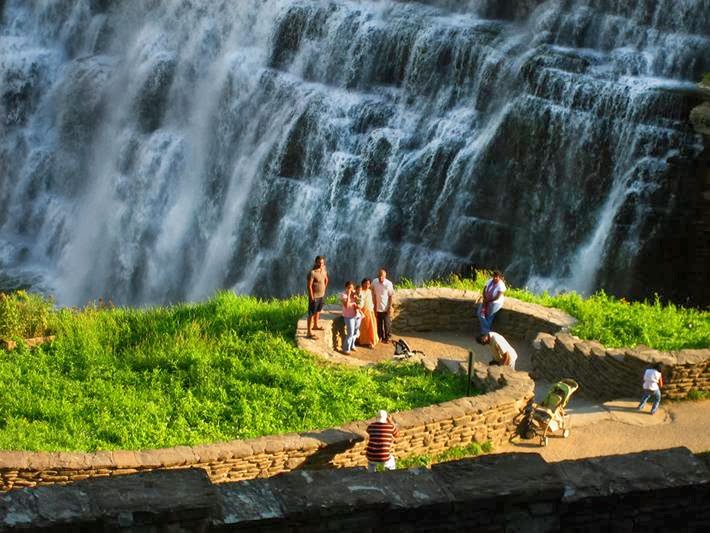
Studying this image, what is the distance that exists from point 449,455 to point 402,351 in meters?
3.02

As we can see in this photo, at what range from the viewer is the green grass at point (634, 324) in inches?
586

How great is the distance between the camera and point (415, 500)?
5.32 m

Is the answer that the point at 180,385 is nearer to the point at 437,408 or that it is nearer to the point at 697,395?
the point at 437,408

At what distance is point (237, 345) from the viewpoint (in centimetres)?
1479

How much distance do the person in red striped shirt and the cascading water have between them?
10365mm

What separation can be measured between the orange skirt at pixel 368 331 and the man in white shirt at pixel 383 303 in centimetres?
15

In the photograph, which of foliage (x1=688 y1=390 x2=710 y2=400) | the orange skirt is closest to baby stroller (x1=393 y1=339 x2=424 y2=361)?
the orange skirt

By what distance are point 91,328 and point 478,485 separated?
34.5 ft

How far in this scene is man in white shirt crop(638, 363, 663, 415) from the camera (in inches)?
527

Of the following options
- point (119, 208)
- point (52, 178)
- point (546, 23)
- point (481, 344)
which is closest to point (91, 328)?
point (481, 344)

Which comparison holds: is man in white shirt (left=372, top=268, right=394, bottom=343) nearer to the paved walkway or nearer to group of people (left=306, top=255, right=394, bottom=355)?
group of people (left=306, top=255, right=394, bottom=355)

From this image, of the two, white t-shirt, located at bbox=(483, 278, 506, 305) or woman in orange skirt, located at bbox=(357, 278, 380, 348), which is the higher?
white t-shirt, located at bbox=(483, 278, 506, 305)

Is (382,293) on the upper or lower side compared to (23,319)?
upper

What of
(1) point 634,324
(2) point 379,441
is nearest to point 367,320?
(1) point 634,324
